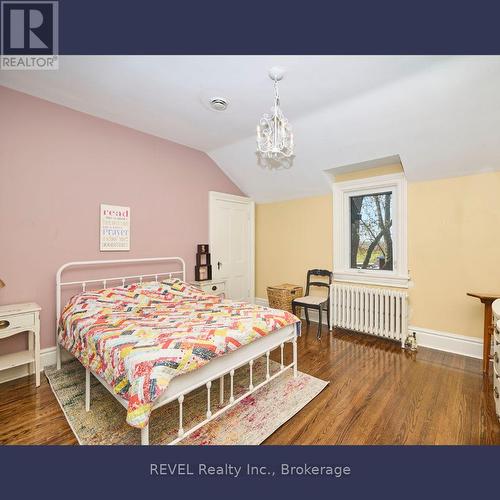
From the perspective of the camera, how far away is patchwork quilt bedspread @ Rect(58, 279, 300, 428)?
142cm

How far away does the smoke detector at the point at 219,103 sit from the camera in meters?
2.59

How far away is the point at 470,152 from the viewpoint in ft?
8.93

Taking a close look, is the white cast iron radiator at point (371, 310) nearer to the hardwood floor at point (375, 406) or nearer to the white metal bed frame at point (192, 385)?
the hardwood floor at point (375, 406)

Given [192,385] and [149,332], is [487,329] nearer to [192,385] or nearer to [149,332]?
[192,385]

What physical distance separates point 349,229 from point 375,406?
258cm

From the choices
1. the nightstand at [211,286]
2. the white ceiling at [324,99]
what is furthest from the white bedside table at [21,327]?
the white ceiling at [324,99]

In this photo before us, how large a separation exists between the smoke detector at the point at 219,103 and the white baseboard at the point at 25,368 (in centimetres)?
309

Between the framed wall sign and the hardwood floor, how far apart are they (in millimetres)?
1516

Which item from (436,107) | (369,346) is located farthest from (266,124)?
(369,346)

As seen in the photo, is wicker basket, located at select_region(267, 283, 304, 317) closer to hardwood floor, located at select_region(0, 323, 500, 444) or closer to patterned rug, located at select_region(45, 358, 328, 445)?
hardwood floor, located at select_region(0, 323, 500, 444)

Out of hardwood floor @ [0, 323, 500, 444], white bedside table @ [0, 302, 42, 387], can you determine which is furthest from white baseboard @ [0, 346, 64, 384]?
white bedside table @ [0, 302, 42, 387]

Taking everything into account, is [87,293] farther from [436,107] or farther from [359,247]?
[436,107]
